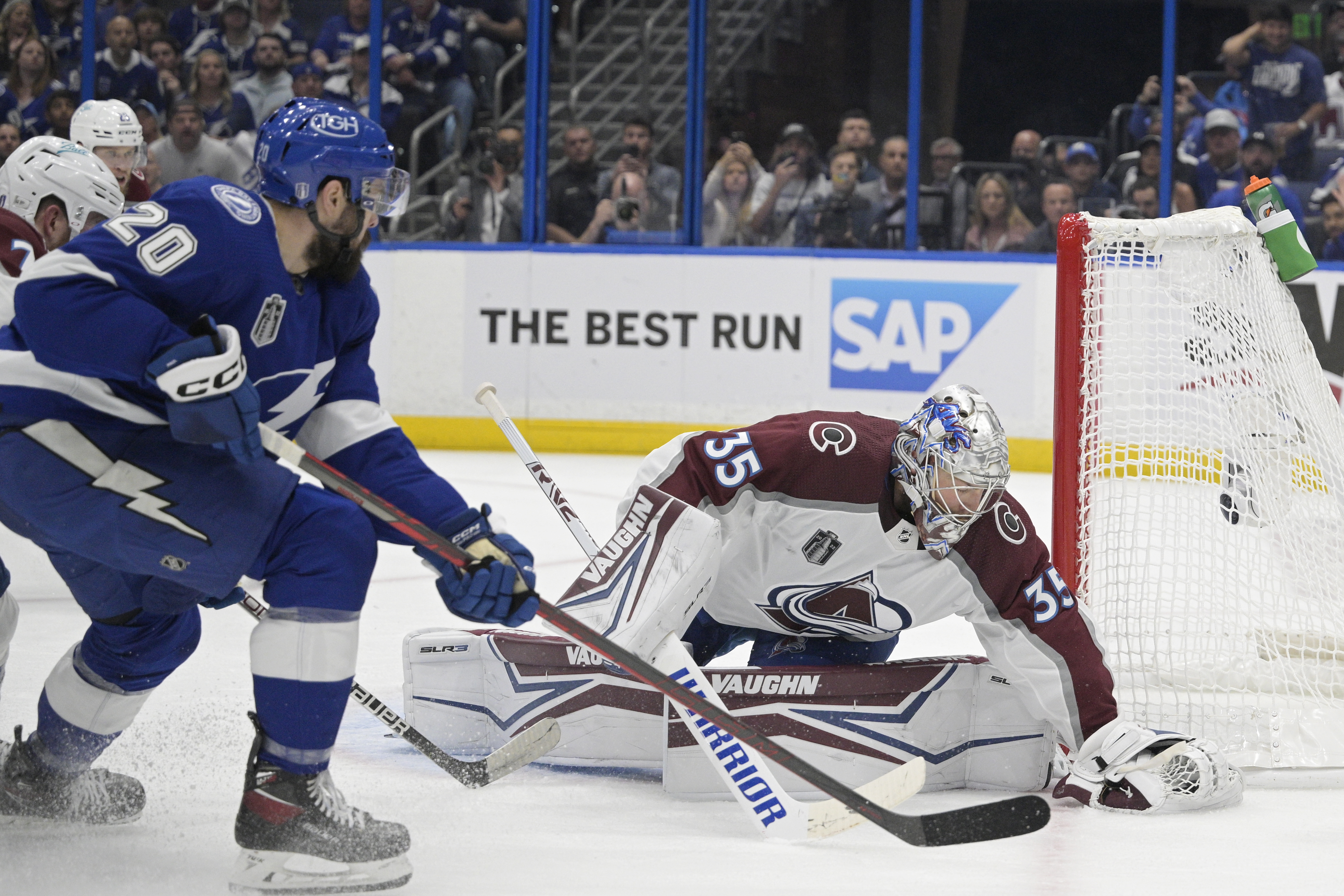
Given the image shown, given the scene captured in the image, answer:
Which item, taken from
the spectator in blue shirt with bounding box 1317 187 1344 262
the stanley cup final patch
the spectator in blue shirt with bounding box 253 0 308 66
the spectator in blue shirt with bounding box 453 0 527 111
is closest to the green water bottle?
the stanley cup final patch

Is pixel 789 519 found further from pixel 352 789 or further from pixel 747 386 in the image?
pixel 747 386

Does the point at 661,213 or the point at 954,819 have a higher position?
the point at 661,213

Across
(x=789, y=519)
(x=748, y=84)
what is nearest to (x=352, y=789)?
(x=789, y=519)

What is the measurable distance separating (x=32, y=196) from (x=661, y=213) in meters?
4.44

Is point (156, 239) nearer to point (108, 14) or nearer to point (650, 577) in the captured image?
point (650, 577)

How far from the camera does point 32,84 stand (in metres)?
8.14

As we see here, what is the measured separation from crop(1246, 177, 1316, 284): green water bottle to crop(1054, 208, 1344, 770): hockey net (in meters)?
0.04

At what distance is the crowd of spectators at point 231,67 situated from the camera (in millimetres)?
7922

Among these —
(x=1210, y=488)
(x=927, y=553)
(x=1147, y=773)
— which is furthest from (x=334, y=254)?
(x=1210, y=488)

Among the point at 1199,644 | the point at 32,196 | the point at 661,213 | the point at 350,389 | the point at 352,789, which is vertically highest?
the point at 661,213

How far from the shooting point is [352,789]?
2.59 m

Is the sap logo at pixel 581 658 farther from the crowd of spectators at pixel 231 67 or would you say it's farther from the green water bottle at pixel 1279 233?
the crowd of spectators at pixel 231 67

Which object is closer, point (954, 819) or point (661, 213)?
point (954, 819)

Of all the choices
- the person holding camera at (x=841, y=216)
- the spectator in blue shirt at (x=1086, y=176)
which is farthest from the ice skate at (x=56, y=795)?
the spectator in blue shirt at (x=1086, y=176)
